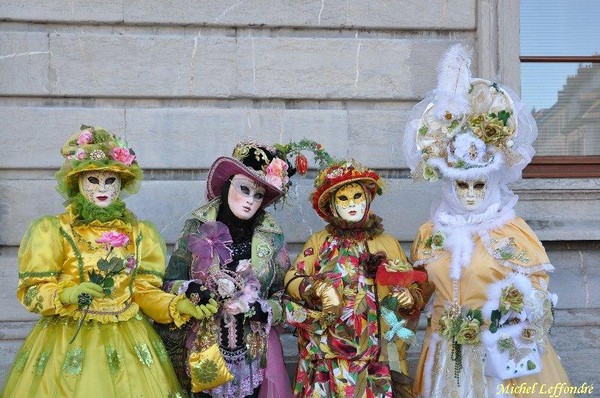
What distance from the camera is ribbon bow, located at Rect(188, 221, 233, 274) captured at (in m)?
4.96

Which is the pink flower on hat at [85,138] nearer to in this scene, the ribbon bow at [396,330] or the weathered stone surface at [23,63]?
the weathered stone surface at [23,63]

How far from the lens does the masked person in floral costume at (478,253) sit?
15.7 feet

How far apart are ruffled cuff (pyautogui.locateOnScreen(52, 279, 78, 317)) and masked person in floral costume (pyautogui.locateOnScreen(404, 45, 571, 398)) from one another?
2014 millimetres

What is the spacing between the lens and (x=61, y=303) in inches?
180

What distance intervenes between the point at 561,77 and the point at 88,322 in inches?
160

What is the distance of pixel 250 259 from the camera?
5.11 meters

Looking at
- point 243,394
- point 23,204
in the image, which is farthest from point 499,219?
point 23,204

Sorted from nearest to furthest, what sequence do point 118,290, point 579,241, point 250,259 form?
point 118,290, point 250,259, point 579,241

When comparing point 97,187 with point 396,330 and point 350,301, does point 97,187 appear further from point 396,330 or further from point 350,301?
point 396,330

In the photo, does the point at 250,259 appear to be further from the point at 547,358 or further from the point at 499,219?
the point at 547,358

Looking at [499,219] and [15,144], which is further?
[15,144]

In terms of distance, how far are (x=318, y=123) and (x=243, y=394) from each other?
6.83 ft

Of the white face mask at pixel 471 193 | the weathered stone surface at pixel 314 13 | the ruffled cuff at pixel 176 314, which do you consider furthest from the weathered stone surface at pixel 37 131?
the white face mask at pixel 471 193

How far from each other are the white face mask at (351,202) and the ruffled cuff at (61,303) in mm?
1568
